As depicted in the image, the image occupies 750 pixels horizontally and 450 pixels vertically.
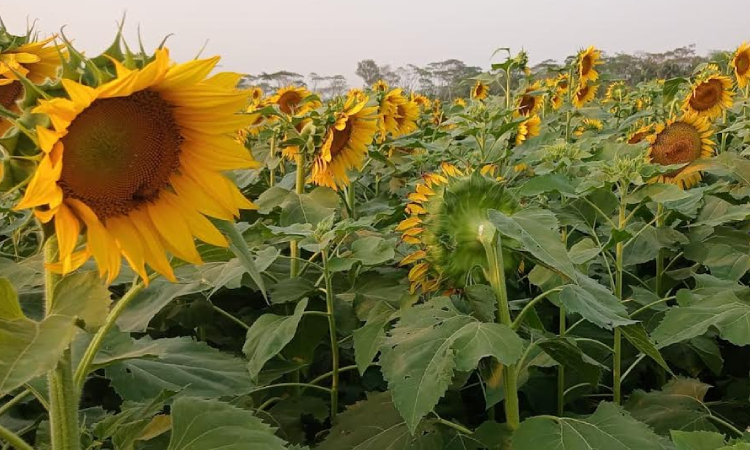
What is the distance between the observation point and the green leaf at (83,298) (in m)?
0.83

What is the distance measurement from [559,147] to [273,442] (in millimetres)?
1836

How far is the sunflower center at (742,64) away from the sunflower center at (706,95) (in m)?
0.31

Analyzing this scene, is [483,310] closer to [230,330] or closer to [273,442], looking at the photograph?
[273,442]

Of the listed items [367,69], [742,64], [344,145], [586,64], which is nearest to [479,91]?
[586,64]

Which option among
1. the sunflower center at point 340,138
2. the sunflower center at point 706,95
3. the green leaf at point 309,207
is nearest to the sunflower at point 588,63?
the sunflower center at point 706,95

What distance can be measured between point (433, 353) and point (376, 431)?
0.36 m

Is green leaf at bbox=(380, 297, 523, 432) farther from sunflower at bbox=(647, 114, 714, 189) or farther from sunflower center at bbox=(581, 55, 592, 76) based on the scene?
sunflower center at bbox=(581, 55, 592, 76)

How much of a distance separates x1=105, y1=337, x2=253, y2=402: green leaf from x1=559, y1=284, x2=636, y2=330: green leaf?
0.61 m

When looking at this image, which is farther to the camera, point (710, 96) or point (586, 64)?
point (586, 64)

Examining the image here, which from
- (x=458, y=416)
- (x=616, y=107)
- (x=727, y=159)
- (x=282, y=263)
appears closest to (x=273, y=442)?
(x=458, y=416)

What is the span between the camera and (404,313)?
130cm

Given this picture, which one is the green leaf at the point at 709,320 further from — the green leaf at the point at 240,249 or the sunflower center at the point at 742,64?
the sunflower center at the point at 742,64

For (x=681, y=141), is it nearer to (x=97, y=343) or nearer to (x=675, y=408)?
(x=675, y=408)

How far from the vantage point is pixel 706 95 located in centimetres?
416
